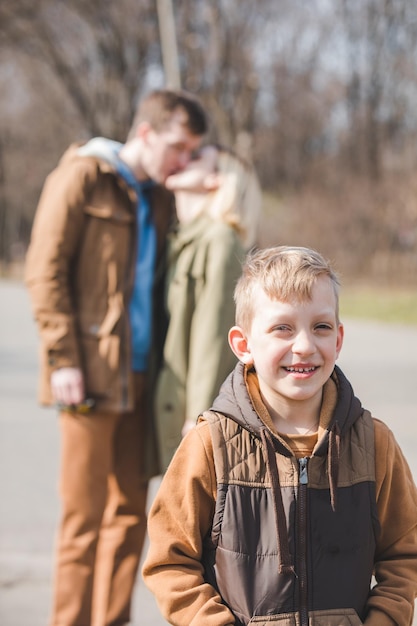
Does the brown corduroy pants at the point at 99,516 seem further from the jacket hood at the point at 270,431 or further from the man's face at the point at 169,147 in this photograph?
the jacket hood at the point at 270,431

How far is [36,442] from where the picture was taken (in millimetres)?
7672

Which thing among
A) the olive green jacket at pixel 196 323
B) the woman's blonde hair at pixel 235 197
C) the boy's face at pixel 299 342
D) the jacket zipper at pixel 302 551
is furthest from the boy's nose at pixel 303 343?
the woman's blonde hair at pixel 235 197

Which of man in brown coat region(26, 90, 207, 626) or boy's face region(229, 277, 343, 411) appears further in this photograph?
man in brown coat region(26, 90, 207, 626)

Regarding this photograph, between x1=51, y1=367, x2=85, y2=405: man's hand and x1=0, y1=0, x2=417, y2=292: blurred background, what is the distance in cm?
2226

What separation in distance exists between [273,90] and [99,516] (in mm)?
39595

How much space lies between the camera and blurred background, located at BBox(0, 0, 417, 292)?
103 ft

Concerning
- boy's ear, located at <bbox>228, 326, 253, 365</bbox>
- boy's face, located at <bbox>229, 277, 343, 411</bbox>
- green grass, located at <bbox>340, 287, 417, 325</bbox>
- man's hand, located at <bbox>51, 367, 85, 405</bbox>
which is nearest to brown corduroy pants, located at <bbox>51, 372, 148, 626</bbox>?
man's hand, located at <bbox>51, 367, 85, 405</bbox>

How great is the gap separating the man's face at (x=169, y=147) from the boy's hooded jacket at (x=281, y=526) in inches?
72.0

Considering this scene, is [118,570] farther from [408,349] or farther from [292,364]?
[408,349]

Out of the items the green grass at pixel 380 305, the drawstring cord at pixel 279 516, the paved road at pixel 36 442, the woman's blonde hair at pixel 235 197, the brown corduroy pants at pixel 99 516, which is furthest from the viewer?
the green grass at pixel 380 305

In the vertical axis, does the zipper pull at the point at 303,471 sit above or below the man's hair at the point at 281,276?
below

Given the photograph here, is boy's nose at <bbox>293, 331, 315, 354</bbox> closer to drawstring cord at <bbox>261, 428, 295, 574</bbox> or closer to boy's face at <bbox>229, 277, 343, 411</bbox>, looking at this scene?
boy's face at <bbox>229, 277, 343, 411</bbox>

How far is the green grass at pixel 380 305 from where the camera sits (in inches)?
738

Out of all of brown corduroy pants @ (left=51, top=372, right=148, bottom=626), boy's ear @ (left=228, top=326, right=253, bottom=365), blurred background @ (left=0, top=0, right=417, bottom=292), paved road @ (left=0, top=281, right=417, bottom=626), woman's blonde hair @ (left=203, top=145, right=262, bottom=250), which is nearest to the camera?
boy's ear @ (left=228, top=326, right=253, bottom=365)
